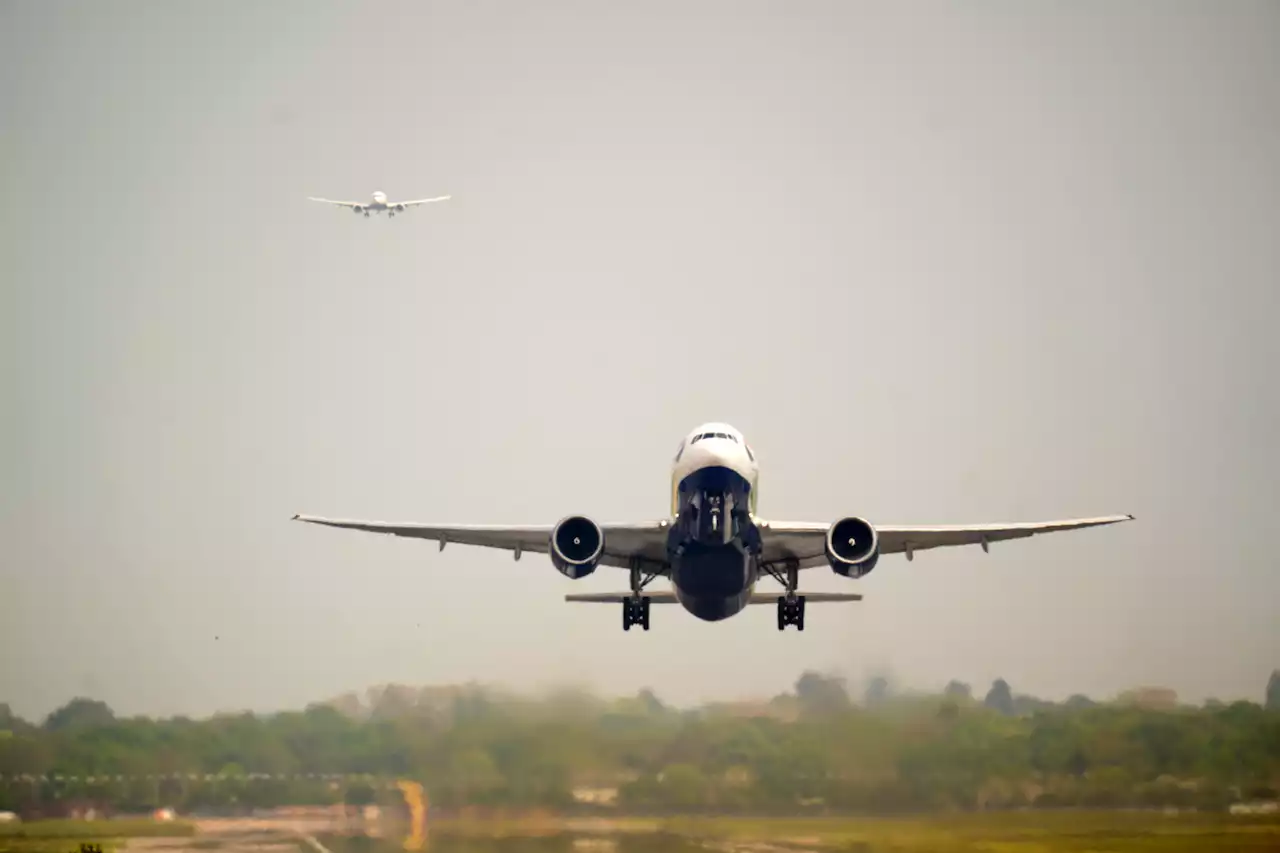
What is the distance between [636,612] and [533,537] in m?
4.06

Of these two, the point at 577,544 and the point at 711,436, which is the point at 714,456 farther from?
the point at 577,544

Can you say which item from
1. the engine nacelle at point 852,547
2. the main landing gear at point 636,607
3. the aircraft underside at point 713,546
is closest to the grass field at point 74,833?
the main landing gear at point 636,607

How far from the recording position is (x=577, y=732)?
191ft

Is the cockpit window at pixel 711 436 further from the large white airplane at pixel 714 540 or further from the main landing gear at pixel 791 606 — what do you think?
the main landing gear at pixel 791 606

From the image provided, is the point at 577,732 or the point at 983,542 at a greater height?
the point at 983,542

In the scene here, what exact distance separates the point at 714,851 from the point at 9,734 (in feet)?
75.9

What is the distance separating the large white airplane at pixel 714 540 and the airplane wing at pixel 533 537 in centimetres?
3

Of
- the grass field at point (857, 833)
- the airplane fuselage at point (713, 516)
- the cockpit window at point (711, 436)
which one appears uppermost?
the cockpit window at point (711, 436)

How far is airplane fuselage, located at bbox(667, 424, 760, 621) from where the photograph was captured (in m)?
47.3

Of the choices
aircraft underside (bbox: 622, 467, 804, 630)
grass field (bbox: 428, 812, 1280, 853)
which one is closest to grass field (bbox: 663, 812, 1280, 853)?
grass field (bbox: 428, 812, 1280, 853)

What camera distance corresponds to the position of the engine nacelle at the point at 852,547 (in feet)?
159

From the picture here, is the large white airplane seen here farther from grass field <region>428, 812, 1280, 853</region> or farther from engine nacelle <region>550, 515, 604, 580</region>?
grass field <region>428, 812, 1280, 853</region>

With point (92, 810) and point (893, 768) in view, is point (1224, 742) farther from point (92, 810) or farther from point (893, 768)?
point (92, 810)

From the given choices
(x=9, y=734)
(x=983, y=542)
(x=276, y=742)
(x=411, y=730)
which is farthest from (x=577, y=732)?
(x=9, y=734)
